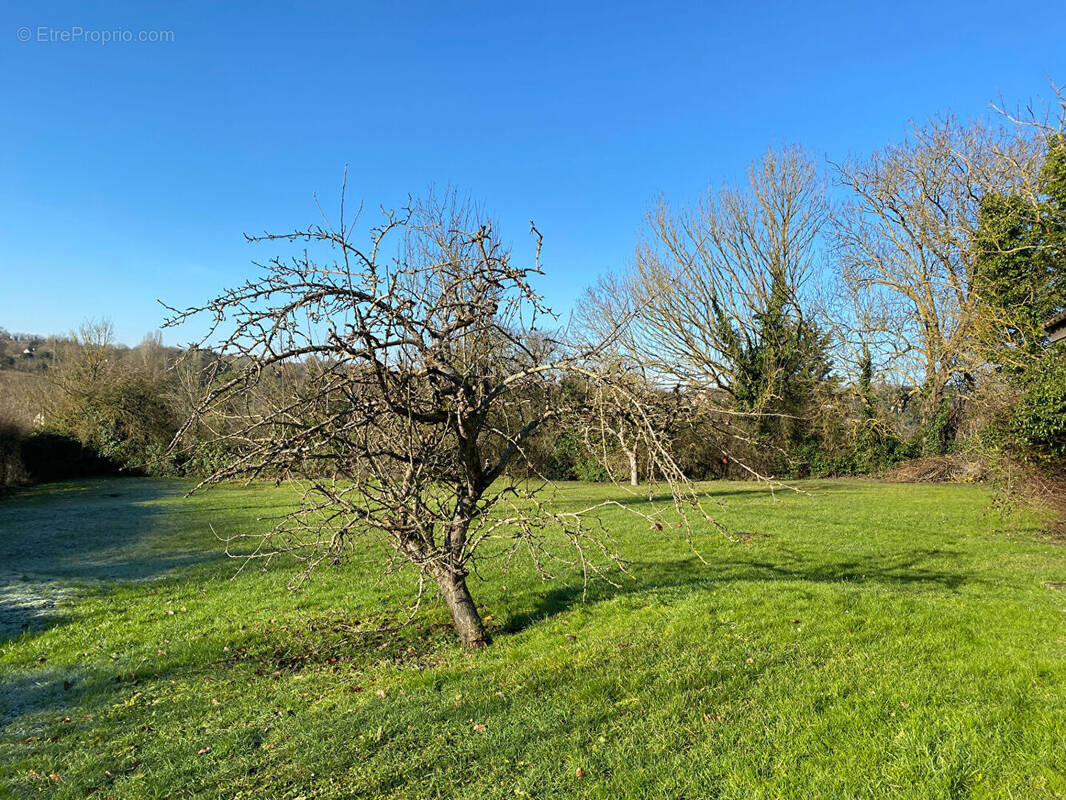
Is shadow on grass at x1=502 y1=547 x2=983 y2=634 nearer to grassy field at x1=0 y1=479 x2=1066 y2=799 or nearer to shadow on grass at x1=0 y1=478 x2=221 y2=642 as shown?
grassy field at x1=0 y1=479 x2=1066 y2=799

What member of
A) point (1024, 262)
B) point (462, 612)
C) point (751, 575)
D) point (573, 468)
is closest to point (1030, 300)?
point (1024, 262)

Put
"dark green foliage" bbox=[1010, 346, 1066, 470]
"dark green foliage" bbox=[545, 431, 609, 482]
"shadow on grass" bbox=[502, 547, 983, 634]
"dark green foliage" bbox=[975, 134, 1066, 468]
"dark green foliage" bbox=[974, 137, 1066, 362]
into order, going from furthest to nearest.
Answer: "dark green foliage" bbox=[545, 431, 609, 482] < "dark green foliage" bbox=[974, 137, 1066, 362] < "dark green foliage" bbox=[975, 134, 1066, 468] < "dark green foliage" bbox=[1010, 346, 1066, 470] < "shadow on grass" bbox=[502, 547, 983, 634]

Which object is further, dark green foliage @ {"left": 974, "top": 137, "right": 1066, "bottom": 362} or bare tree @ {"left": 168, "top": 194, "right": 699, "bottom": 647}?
dark green foliage @ {"left": 974, "top": 137, "right": 1066, "bottom": 362}

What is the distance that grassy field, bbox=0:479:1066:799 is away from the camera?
3.39 meters

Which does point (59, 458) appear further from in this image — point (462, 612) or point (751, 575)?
point (751, 575)

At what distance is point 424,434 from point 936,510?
1433 cm

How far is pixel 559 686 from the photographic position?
457 cm

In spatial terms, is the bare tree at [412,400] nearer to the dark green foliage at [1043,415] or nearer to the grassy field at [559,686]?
the grassy field at [559,686]

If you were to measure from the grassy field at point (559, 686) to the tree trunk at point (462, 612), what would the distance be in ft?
0.53

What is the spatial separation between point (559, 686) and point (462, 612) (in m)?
1.46

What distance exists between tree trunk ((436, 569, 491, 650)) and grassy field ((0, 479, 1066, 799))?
161 millimetres

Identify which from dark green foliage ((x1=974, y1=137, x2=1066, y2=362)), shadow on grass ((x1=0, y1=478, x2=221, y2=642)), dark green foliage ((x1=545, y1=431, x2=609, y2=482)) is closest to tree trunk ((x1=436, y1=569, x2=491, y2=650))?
shadow on grass ((x1=0, y1=478, x2=221, y2=642))

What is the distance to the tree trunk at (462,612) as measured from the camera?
5672mm

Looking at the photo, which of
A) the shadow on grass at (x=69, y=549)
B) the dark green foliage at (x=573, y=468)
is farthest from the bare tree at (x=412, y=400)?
the dark green foliage at (x=573, y=468)
